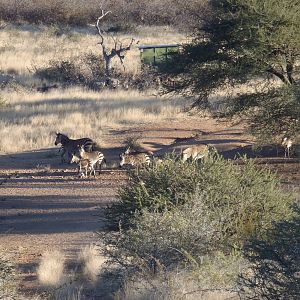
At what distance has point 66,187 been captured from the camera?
19547mm

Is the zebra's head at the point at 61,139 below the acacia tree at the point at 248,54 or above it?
below

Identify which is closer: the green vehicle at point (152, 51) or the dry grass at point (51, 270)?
the dry grass at point (51, 270)

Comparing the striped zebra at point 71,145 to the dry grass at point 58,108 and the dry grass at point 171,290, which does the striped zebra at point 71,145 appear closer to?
the dry grass at point 58,108

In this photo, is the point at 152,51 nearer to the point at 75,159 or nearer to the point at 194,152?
the point at 75,159

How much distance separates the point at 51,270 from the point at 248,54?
379 inches

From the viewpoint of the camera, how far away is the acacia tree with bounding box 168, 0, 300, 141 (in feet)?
64.6

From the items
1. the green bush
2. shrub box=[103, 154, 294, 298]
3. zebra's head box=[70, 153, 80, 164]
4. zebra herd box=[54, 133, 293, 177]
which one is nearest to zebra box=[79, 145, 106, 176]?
zebra herd box=[54, 133, 293, 177]

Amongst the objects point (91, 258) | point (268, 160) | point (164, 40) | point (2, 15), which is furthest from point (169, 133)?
point (2, 15)

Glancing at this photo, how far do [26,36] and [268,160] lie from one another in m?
39.4

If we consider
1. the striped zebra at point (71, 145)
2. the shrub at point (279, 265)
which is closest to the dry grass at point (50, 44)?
the striped zebra at point (71, 145)

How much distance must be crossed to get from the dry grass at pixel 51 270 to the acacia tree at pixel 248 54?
8127 millimetres

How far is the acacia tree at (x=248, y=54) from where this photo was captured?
1969 centimetres

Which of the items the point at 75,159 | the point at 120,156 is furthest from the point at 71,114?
the point at 120,156

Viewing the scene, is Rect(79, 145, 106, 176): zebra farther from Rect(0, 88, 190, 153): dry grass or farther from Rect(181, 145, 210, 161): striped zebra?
Rect(0, 88, 190, 153): dry grass
